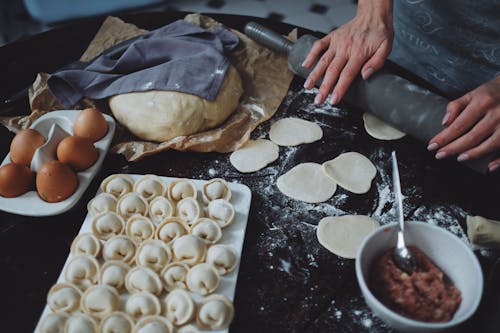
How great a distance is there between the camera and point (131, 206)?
1200 mm

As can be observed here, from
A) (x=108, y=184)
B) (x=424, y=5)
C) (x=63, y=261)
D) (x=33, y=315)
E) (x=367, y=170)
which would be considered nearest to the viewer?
(x=33, y=315)

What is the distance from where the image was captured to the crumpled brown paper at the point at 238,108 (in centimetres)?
144

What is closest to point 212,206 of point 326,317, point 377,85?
point 326,317

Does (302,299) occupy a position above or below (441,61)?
below

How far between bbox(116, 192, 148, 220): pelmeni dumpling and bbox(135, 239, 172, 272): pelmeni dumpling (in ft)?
0.44

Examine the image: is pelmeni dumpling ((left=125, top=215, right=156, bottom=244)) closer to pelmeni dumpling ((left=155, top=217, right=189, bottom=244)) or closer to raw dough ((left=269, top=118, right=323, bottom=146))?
pelmeni dumpling ((left=155, top=217, right=189, bottom=244))

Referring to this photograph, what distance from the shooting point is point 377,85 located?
142 centimetres

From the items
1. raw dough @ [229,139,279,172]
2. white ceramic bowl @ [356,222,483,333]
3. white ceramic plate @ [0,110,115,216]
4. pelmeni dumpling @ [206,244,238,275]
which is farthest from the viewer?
raw dough @ [229,139,279,172]

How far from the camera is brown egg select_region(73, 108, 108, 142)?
4.43 ft

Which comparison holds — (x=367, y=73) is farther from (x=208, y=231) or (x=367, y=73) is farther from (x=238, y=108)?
(x=208, y=231)

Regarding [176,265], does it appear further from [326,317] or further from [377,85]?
[377,85]

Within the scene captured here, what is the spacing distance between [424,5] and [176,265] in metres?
1.23

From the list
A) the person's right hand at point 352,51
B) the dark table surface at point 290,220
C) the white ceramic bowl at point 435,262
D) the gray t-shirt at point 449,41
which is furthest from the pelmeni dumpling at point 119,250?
the gray t-shirt at point 449,41

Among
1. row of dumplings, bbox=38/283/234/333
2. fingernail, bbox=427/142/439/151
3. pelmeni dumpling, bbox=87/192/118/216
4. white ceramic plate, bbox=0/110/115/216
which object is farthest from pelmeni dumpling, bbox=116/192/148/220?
fingernail, bbox=427/142/439/151
